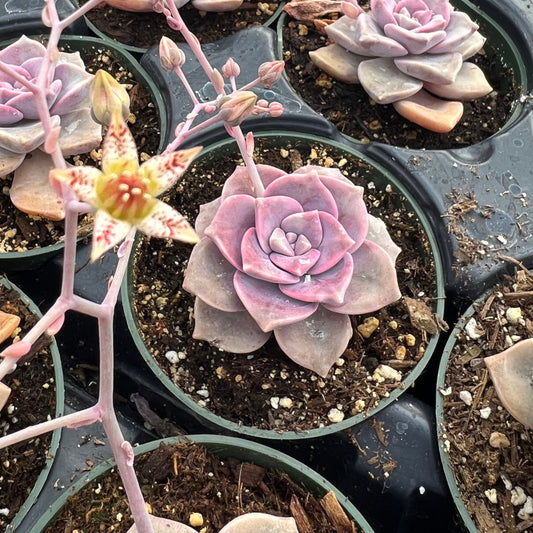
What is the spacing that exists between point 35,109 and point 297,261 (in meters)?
0.62

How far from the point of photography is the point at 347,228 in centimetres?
111

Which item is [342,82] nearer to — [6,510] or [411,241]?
[411,241]

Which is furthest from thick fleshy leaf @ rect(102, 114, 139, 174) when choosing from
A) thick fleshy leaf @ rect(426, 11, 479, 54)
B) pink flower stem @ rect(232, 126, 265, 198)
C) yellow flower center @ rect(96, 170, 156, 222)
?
thick fleshy leaf @ rect(426, 11, 479, 54)

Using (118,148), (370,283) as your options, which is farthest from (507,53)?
(118,148)

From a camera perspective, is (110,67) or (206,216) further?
(110,67)

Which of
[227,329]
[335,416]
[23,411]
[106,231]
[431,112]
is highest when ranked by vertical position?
[106,231]

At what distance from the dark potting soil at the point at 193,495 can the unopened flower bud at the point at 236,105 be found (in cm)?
55

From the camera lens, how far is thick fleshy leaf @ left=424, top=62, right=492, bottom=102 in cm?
143

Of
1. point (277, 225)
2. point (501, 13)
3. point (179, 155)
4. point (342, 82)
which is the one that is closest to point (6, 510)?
point (277, 225)

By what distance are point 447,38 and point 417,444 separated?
873mm

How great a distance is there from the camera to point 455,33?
141 centimetres

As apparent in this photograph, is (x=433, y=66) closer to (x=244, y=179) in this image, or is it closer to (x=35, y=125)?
(x=244, y=179)

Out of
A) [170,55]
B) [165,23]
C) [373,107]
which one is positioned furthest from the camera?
[165,23]

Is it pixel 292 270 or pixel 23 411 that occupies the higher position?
pixel 292 270
